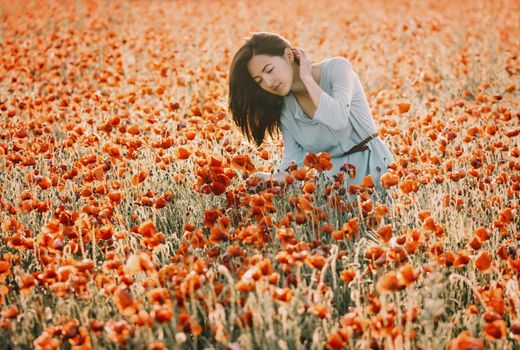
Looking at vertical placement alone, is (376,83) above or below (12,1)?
below

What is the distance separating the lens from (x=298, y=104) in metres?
3.36

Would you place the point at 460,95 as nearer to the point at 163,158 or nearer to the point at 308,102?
the point at 308,102

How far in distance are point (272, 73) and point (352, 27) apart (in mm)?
7577

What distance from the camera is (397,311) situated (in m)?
1.73

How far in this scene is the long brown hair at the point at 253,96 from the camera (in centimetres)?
308

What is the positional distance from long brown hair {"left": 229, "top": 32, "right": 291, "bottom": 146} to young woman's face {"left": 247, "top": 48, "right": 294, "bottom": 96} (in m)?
0.04

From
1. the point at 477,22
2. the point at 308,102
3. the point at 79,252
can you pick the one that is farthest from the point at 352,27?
the point at 79,252

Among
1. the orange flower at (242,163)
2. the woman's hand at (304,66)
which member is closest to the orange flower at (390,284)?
the orange flower at (242,163)

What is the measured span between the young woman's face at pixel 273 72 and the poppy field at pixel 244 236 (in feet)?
1.25

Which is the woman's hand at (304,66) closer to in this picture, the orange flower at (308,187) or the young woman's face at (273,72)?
the young woman's face at (273,72)

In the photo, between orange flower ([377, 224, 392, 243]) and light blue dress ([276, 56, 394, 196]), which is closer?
orange flower ([377, 224, 392, 243])

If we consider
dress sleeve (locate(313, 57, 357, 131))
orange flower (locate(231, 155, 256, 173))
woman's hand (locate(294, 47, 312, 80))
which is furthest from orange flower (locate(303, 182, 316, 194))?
woman's hand (locate(294, 47, 312, 80))

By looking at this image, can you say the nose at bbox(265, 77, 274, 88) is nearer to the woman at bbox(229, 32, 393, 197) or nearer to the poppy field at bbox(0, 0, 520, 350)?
the woman at bbox(229, 32, 393, 197)

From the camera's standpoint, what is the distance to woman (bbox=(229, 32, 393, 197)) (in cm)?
305
